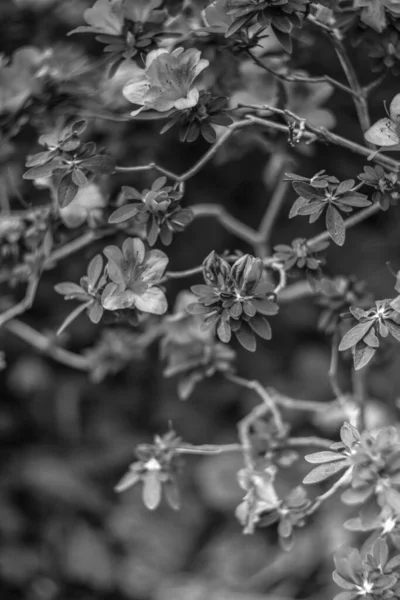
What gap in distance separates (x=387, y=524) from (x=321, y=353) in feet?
3.66

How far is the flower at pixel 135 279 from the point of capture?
2.52ft

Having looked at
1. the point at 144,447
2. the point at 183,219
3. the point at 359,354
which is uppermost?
the point at 183,219

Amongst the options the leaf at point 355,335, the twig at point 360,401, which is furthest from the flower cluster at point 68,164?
the twig at point 360,401

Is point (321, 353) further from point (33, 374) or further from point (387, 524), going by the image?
point (387, 524)

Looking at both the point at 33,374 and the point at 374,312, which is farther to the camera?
the point at 33,374

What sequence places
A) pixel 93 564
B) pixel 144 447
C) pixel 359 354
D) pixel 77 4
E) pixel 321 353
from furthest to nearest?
pixel 321 353 → pixel 93 564 → pixel 77 4 → pixel 144 447 → pixel 359 354

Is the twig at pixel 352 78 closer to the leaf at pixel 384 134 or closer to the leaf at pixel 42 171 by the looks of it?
the leaf at pixel 384 134

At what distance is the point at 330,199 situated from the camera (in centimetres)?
74

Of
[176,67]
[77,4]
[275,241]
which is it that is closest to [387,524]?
[176,67]

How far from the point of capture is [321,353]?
1863 mm

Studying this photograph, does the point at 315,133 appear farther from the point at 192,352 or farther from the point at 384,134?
the point at 192,352

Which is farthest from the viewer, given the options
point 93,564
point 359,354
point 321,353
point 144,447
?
point 321,353

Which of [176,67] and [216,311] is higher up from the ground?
[176,67]

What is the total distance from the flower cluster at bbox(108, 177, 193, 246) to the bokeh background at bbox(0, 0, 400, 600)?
73cm
